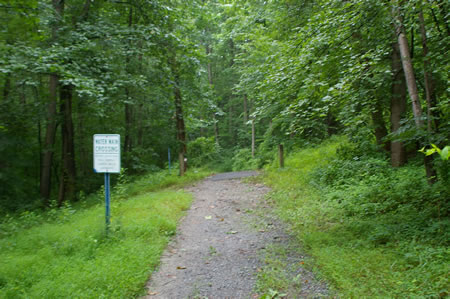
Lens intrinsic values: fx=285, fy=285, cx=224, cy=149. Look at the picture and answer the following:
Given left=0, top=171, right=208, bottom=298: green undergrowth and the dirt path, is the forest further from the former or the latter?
the dirt path

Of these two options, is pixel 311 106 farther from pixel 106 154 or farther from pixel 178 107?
pixel 178 107

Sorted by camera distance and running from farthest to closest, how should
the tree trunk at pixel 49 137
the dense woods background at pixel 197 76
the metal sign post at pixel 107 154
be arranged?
1. the tree trunk at pixel 49 137
2. the metal sign post at pixel 107 154
3. the dense woods background at pixel 197 76

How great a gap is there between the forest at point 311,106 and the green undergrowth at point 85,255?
99mm

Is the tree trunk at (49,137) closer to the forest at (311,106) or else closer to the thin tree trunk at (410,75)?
the forest at (311,106)

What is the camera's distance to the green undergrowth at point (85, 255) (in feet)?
12.5

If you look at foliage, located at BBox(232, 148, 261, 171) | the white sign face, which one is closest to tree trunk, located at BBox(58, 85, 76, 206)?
the white sign face

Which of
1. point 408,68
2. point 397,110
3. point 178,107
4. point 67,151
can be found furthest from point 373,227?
point 67,151

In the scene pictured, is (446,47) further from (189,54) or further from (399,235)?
(189,54)

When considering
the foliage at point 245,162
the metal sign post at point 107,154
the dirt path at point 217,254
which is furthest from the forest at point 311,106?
the foliage at point 245,162

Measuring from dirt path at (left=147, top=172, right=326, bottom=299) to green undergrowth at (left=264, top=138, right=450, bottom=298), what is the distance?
0.52 m

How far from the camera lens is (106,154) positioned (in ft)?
18.7

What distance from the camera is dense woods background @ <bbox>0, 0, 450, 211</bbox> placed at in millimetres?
5195

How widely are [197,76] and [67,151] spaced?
Result: 675 cm

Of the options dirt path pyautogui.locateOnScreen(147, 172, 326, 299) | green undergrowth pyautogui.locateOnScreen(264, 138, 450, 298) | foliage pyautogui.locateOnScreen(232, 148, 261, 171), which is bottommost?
dirt path pyautogui.locateOnScreen(147, 172, 326, 299)
